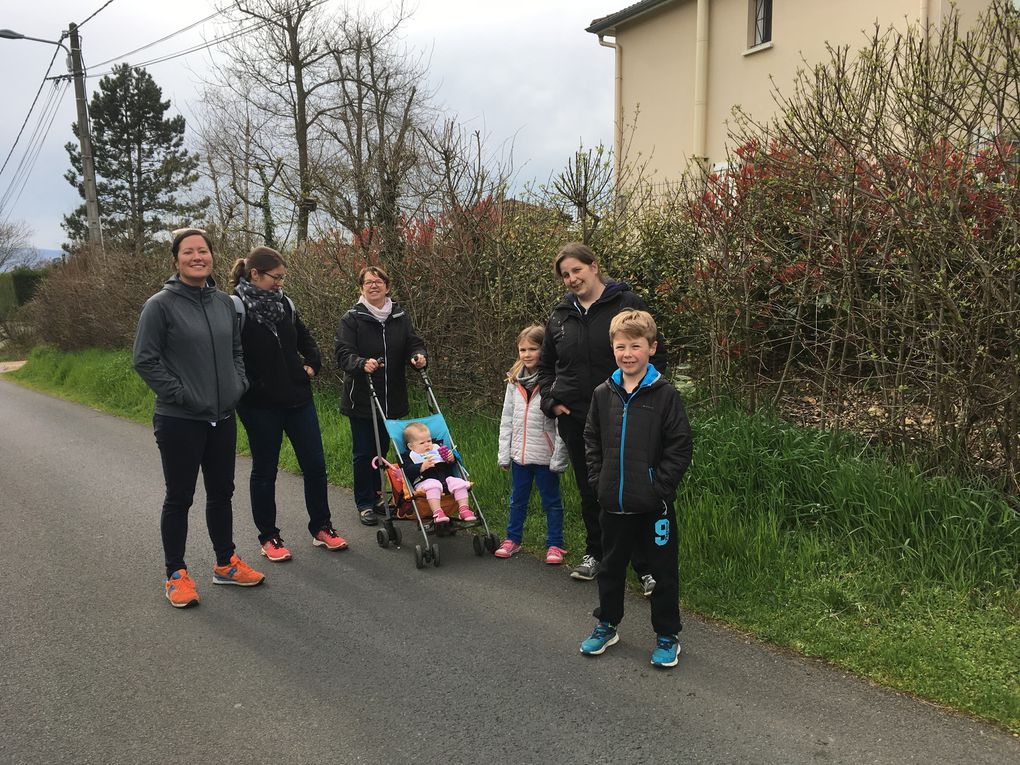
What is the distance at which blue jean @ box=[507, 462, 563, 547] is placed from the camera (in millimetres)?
5133

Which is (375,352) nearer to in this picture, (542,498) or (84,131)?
(542,498)

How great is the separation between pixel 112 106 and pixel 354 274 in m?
42.7

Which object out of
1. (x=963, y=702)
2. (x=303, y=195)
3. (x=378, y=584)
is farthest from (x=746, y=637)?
(x=303, y=195)

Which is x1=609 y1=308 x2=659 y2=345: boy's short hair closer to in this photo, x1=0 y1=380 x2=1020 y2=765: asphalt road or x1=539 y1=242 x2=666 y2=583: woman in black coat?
x1=539 y1=242 x2=666 y2=583: woman in black coat

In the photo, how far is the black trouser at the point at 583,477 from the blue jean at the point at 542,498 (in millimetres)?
269

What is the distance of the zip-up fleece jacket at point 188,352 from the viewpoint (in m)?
4.35

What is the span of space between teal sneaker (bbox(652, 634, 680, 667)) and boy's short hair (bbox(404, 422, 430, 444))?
101 inches

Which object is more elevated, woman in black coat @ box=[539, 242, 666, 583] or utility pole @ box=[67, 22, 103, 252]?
utility pole @ box=[67, 22, 103, 252]

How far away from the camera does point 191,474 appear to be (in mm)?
4594

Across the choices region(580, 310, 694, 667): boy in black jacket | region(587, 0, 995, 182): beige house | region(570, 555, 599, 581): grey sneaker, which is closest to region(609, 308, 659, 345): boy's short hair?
region(580, 310, 694, 667): boy in black jacket

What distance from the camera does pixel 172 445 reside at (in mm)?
4508

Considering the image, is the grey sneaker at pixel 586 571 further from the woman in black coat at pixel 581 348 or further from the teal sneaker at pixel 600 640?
the teal sneaker at pixel 600 640

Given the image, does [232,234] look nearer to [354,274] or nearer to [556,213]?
[354,274]

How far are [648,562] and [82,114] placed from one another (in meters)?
21.1
